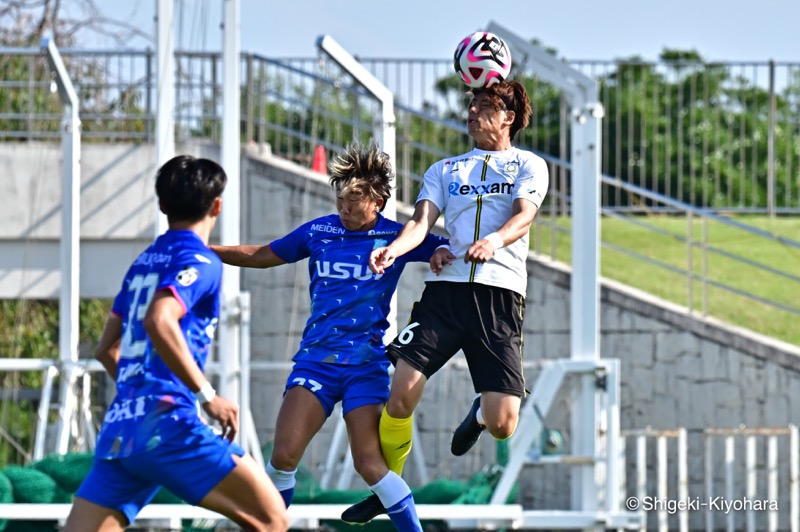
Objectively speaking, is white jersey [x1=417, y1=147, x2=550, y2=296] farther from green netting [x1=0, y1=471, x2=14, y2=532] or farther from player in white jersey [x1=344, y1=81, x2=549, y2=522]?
green netting [x1=0, y1=471, x2=14, y2=532]

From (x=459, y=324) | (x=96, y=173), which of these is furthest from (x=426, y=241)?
(x=96, y=173)

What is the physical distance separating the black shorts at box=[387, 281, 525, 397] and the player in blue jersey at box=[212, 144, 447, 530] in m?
0.19

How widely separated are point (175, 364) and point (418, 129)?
54.3 feet

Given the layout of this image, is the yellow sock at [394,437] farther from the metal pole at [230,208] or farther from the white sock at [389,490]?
the metal pole at [230,208]

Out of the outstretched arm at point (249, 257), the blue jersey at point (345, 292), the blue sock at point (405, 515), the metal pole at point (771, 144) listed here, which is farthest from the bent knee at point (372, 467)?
the metal pole at point (771, 144)

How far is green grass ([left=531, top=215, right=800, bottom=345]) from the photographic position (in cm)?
1382

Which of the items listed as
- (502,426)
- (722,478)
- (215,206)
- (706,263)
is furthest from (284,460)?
(706,263)

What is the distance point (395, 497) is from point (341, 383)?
2.02 feet

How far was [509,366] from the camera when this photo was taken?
21.4 feet

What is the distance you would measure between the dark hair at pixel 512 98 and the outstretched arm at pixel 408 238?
24.2 inches

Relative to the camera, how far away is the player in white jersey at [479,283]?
6438 millimetres

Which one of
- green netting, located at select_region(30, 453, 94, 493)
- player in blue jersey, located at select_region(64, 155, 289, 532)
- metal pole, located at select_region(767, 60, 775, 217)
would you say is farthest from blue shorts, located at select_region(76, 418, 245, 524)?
metal pole, located at select_region(767, 60, 775, 217)

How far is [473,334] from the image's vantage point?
257 inches

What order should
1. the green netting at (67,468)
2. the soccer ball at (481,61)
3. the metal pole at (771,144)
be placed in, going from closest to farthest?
the soccer ball at (481,61) → the green netting at (67,468) → the metal pole at (771,144)
